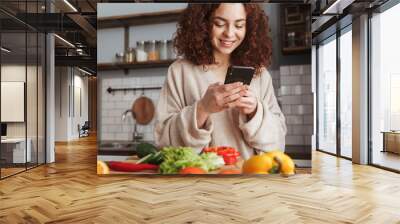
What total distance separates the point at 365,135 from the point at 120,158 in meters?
4.11

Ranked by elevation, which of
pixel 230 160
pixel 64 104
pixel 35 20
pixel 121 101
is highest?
pixel 35 20

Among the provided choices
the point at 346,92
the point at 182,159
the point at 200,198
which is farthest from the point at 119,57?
the point at 346,92

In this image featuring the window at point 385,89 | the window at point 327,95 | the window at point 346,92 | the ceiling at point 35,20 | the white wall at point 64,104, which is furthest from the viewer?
the white wall at point 64,104

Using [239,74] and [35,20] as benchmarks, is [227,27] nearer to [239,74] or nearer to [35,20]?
[239,74]

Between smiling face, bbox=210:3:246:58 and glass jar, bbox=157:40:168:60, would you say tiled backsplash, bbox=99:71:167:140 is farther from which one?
smiling face, bbox=210:3:246:58

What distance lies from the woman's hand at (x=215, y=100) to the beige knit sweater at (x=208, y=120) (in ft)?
0.19

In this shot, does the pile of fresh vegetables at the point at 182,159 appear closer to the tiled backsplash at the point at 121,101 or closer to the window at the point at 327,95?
the tiled backsplash at the point at 121,101

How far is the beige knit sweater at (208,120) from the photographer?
16.6 ft

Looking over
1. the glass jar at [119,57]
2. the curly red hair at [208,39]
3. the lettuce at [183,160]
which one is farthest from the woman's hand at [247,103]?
the glass jar at [119,57]

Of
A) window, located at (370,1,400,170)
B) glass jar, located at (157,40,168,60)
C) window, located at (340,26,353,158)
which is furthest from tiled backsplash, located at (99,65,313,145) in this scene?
window, located at (340,26,353,158)

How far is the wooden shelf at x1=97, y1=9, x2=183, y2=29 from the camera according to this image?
16.9 feet

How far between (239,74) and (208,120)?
69cm

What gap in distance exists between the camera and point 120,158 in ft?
17.2

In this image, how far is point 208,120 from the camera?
16.6 ft
